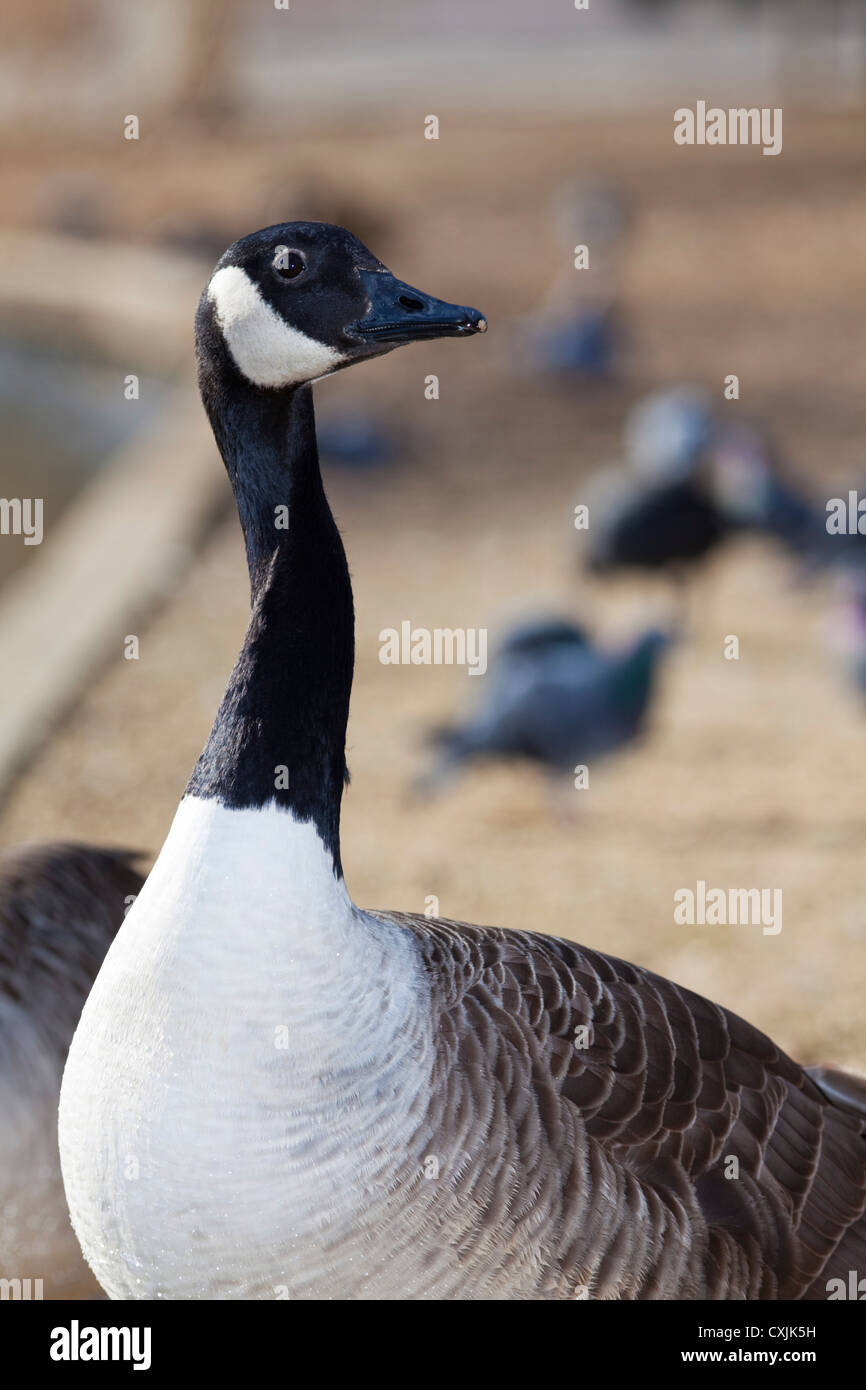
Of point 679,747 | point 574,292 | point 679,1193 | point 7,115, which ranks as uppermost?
point 7,115

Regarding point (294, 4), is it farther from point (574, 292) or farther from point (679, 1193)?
point (679, 1193)

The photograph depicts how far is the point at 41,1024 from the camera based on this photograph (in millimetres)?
3547

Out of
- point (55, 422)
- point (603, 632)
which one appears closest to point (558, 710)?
point (603, 632)

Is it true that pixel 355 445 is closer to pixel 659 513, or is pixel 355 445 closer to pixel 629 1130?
pixel 659 513

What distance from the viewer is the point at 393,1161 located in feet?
9.17

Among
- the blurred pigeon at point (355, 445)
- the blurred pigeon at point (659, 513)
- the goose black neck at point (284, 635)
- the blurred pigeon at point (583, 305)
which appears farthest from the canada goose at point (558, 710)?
the blurred pigeon at point (583, 305)

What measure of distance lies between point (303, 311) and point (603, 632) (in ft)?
16.9

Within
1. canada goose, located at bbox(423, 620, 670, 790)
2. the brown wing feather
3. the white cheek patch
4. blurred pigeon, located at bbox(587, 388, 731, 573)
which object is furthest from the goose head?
blurred pigeon, located at bbox(587, 388, 731, 573)

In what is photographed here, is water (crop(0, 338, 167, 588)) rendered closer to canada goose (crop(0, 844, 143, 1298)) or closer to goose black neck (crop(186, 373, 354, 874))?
canada goose (crop(0, 844, 143, 1298))

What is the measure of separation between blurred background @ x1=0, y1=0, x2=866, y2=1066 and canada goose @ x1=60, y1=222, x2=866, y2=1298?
4.16 ft

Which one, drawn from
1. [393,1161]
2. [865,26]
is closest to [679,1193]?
[393,1161]

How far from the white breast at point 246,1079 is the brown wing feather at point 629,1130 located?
17 centimetres

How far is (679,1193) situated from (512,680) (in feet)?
11.3

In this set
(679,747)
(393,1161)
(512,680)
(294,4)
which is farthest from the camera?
(294,4)
